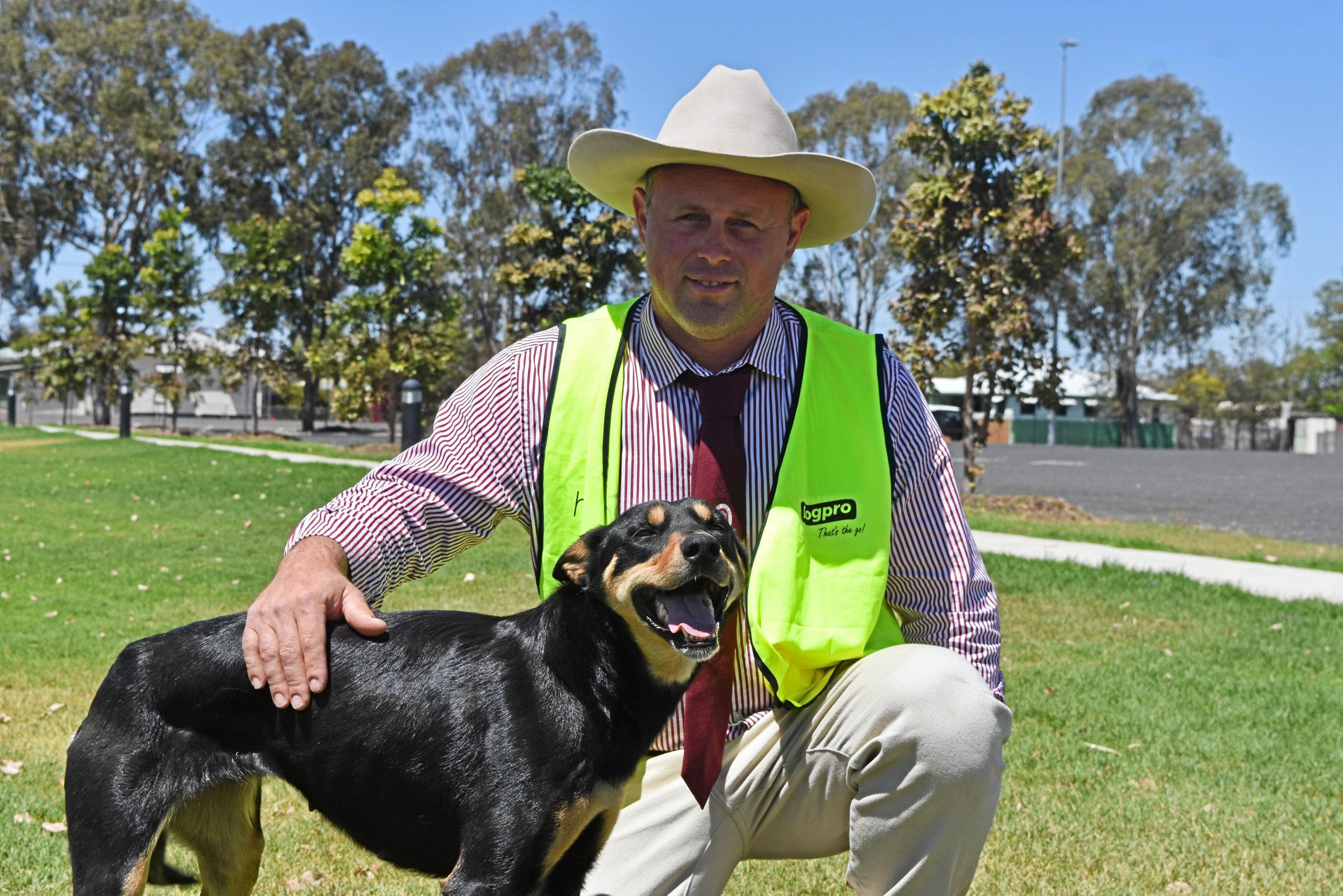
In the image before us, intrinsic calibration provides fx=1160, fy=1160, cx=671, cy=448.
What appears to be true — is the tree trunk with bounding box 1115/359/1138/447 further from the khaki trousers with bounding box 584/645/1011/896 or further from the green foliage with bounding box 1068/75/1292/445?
the khaki trousers with bounding box 584/645/1011/896

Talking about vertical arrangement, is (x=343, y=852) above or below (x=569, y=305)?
below

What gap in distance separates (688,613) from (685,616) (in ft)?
0.03

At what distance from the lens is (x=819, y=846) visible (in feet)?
10.9

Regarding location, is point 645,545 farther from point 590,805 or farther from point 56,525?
point 56,525

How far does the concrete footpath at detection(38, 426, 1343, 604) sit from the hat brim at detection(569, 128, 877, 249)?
6469mm

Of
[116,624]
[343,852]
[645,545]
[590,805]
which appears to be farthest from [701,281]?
[116,624]

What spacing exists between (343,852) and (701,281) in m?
2.40

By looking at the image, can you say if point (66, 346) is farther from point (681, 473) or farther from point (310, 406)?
point (681, 473)

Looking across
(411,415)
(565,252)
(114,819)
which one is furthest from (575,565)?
(565,252)

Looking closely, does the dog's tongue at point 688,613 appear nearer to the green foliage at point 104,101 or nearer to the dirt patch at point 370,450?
the dirt patch at point 370,450

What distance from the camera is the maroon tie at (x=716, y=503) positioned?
120 inches

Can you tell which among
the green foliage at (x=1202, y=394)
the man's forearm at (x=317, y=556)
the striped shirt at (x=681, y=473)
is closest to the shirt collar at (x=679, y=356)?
the striped shirt at (x=681, y=473)

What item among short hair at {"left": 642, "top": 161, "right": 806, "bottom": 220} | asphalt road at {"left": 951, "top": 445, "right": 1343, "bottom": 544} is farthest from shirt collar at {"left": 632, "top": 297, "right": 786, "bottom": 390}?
asphalt road at {"left": 951, "top": 445, "right": 1343, "bottom": 544}

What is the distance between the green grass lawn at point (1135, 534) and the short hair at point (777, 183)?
925 centimetres
